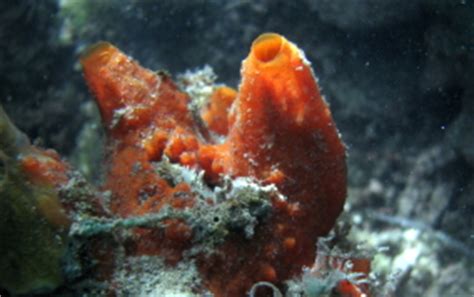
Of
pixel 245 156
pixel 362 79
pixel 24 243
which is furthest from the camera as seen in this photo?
pixel 362 79

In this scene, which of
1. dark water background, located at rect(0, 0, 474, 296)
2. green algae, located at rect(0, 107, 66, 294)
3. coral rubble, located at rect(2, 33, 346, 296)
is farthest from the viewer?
dark water background, located at rect(0, 0, 474, 296)

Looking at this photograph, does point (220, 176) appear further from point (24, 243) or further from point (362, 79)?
point (362, 79)

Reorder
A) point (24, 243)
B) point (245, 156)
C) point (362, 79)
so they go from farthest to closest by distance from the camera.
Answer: point (362, 79) < point (245, 156) < point (24, 243)

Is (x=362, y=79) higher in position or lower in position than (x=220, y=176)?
higher

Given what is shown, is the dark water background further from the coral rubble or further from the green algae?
the green algae

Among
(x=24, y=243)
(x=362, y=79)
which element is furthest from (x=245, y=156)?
(x=362, y=79)

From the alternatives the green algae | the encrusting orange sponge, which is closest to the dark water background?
the encrusting orange sponge

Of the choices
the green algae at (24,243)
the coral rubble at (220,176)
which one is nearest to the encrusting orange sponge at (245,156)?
the coral rubble at (220,176)
